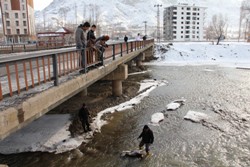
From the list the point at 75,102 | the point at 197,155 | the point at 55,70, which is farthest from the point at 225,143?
the point at 75,102

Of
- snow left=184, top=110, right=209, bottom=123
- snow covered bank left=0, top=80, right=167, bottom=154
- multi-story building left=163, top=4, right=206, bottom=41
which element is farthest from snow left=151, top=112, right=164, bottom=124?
multi-story building left=163, top=4, right=206, bottom=41

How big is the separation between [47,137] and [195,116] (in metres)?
7.40

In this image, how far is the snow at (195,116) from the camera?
12.3 meters

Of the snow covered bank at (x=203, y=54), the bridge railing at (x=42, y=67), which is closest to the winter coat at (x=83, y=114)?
the bridge railing at (x=42, y=67)

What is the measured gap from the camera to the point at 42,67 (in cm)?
793

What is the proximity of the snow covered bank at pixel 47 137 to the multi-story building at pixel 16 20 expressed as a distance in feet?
217

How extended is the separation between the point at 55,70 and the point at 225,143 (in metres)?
7.07

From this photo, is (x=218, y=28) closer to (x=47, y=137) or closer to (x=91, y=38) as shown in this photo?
(x=91, y=38)

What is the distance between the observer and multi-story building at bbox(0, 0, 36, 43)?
7162cm

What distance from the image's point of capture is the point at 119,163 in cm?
809

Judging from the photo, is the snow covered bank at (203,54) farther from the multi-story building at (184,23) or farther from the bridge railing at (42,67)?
the multi-story building at (184,23)

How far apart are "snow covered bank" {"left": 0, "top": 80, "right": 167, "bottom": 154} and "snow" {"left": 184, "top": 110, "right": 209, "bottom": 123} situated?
4.33 m

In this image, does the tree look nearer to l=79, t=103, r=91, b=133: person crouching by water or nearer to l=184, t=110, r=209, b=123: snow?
l=184, t=110, r=209, b=123: snow

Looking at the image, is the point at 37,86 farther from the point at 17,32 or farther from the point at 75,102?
the point at 17,32
